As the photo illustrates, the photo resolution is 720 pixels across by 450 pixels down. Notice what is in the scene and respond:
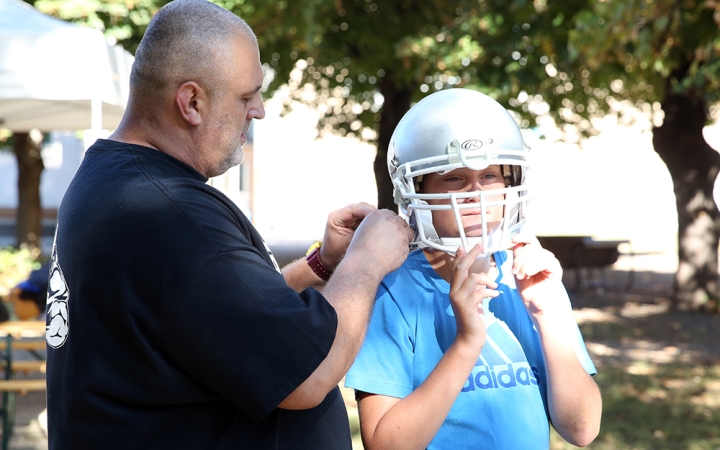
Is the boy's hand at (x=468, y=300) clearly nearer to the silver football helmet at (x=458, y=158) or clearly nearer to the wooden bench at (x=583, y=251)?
the silver football helmet at (x=458, y=158)

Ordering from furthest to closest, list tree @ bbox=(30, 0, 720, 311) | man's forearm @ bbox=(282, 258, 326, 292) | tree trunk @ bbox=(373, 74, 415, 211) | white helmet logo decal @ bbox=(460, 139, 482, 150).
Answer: tree trunk @ bbox=(373, 74, 415, 211) < tree @ bbox=(30, 0, 720, 311) < man's forearm @ bbox=(282, 258, 326, 292) < white helmet logo decal @ bbox=(460, 139, 482, 150)

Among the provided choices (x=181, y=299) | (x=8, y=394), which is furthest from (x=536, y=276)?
(x=8, y=394)

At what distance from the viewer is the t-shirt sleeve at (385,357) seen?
1.99m

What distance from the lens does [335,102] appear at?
17.4m

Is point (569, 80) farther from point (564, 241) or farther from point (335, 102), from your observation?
point (335, 102)

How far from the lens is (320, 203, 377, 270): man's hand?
236 centimetres

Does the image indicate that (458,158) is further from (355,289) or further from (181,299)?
(181,299)

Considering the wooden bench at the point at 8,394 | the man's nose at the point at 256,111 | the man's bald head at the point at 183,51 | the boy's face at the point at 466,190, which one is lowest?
the wooden bench at the point at 8,394

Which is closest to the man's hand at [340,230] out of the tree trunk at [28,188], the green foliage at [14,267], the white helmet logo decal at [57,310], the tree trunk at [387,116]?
the white helmet logo decal at [57,310]

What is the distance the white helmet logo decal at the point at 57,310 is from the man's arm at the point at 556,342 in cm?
113

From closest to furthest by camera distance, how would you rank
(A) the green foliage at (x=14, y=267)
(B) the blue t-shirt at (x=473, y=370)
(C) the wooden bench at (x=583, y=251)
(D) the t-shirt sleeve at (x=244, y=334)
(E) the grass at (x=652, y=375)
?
(D) the t-shirt sleeve at (x=244, y=334)
(B) the blue t-shirt at (x=473, y=370)
(E) the grass at (x=652, y=375)
(A) the green foliage at (x=14, y=267)
(C) the wooden bench at (x=583, y=251)

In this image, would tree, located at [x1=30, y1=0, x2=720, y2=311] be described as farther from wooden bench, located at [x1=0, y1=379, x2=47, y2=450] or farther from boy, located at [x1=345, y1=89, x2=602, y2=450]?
wooden bench, located at [x1=0, y1=379, x2=47, y2=450]

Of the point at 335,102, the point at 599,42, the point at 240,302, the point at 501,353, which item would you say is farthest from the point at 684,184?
the point at 240,302

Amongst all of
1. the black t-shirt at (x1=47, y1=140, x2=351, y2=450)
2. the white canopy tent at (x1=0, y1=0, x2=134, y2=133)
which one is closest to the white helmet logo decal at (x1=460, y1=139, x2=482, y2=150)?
the black t-shirt at (x1=47, y1=140, x2=351, y2=450)
